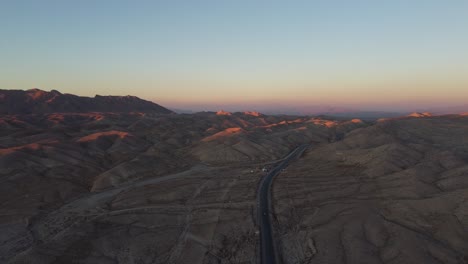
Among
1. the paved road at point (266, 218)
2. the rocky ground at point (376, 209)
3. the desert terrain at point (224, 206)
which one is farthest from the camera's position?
the desert terrain at point (224, 206)

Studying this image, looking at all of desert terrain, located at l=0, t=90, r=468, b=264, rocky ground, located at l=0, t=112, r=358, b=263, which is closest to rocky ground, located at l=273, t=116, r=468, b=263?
desert terrain, located at l=0, t=90, r=468, b=264

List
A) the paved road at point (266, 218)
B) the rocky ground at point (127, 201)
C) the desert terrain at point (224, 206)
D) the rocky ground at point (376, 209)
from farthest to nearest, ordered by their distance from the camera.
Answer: the rocky ground at point (127, 201) < the desert terrain at point (224, 206) < the paved road at point (266, 218) < the rocky ground at point (376, 209)

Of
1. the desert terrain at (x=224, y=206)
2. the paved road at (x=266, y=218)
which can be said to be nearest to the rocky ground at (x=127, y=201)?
the desert terrain at (x=224, y=206)

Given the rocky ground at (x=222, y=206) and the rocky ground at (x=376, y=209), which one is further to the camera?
the rocky ground at (x=222, y=206)

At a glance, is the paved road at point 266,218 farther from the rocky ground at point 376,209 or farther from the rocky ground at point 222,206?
the rocky ground at point 376,209

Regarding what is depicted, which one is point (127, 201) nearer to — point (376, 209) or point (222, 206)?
point (222, 206)

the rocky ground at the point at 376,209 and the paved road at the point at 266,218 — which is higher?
the rocky ground at the point at 376,209

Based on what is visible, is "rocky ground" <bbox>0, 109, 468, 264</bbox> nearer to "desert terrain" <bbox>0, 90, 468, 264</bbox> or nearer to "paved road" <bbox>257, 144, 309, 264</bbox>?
"desert terrain" <bbox>0, 90, 468, 264</bbox>
